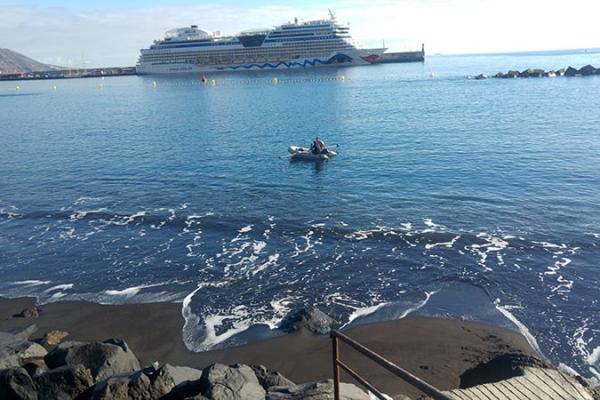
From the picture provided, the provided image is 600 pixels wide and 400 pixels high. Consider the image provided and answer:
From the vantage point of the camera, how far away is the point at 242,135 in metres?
50.2

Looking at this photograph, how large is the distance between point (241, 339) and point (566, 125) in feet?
142

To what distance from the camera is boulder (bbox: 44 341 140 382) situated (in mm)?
11688

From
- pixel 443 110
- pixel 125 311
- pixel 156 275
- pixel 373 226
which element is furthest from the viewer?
pixel 443 110

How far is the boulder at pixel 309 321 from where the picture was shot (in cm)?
1473

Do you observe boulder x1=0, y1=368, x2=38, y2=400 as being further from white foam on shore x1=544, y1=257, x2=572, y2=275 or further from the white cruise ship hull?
the white cruise ship hull

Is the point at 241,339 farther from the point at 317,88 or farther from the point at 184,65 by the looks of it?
the point at 184,65

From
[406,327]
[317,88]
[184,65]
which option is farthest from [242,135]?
[184,65]

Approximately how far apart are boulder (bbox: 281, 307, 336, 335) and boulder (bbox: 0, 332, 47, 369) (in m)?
6.81

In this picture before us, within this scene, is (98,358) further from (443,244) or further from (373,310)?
(443,244)

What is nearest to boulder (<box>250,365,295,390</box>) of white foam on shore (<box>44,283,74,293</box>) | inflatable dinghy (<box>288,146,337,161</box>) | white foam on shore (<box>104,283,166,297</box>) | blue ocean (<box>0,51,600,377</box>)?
blue ocean (<box>0,51,600,377</box>)

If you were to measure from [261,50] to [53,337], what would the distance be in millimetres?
157190

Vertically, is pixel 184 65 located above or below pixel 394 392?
above

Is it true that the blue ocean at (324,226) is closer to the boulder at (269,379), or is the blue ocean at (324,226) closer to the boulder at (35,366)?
the boulder at (269,379)

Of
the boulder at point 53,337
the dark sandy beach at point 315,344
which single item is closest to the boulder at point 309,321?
the dark sandy beach at point 315,344
